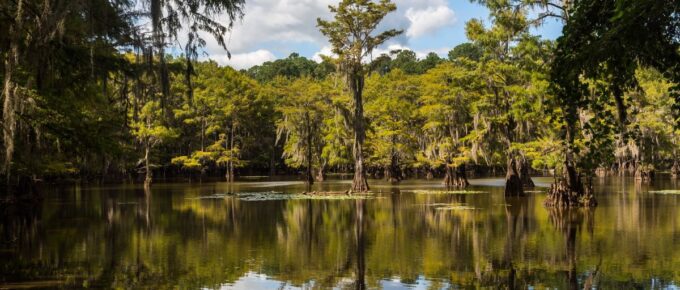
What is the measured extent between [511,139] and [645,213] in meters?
10.7

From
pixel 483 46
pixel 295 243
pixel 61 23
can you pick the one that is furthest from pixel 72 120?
pixel 483 46

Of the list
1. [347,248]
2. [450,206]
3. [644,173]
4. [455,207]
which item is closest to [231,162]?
Result: [644,173]

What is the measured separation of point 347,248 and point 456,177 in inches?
1132

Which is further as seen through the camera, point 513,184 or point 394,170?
point 394,170

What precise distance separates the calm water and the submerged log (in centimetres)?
1719

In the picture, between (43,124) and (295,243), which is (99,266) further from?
(295,243)

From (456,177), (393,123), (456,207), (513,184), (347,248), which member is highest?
(393,123)

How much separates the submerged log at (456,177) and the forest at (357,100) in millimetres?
99

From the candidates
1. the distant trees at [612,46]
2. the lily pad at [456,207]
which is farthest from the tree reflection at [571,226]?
the distant trees at [612,46]

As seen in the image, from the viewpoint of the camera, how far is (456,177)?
41.5 m

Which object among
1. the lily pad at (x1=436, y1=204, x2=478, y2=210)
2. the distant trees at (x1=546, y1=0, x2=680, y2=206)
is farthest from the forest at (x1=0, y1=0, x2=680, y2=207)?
the lily pad at (x1=436, y1=204, x2=478, y2=210)

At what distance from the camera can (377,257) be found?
40.5 feet

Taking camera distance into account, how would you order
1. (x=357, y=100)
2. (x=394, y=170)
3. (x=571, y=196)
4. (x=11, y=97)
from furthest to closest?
1. (x=394, y=170)
2. (x=357, y=100)
3. (x=571, y=196)
4. (x=11, y=97)

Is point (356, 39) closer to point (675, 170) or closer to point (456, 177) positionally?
point (456, 177)
